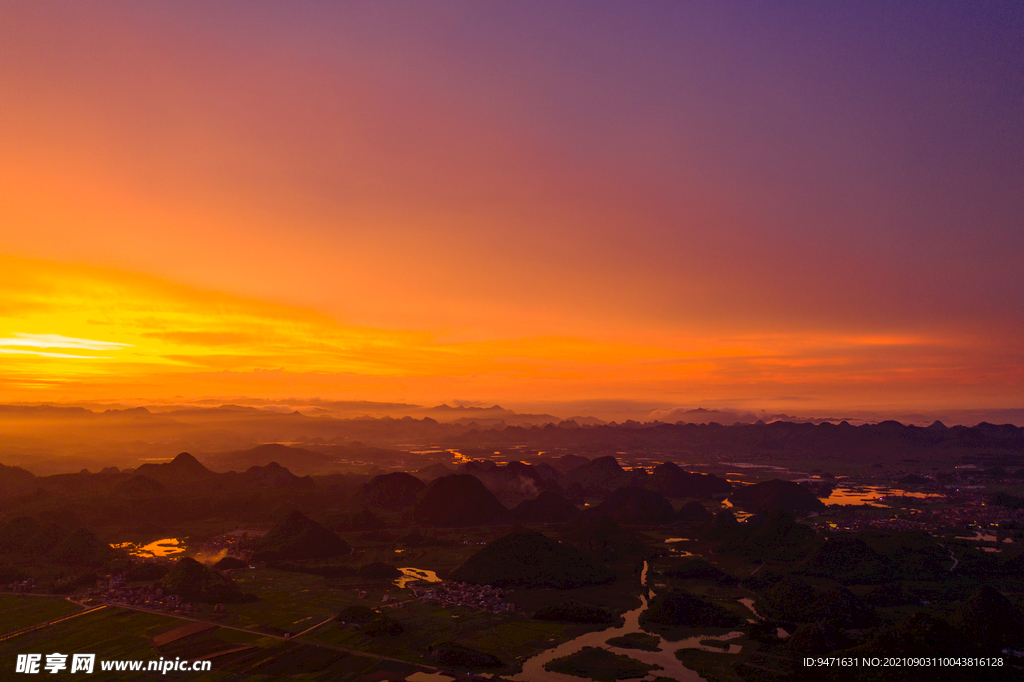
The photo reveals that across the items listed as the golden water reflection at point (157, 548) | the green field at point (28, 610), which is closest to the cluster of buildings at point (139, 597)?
the green field at point (28, 610)

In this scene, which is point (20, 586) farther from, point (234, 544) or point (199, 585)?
point (234, 544)

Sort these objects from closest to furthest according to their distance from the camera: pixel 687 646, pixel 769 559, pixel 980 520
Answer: pixel 687 646 < pixel 769 559 < pixel 980 520

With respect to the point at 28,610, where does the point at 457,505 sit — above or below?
Answer: above

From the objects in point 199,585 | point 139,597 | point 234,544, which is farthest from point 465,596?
point 234,544

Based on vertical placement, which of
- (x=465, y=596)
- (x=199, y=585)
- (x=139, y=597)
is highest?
(x=199, y=585)

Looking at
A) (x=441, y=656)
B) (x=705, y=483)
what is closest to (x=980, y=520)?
(x=705, y=483)

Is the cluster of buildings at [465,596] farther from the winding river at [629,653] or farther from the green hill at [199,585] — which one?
the green hill at [199,585]

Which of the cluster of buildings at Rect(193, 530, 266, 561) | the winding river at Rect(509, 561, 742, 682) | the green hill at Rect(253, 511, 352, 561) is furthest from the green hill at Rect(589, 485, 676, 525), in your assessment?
the cluster of buildings at Rect(193, 530, 266, 561)

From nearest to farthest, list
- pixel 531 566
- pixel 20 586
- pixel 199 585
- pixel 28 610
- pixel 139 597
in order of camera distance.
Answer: pixel 28 610 < pixel 139 597 < pixel 199 585 < pixel 20 586 < pixel 531 566

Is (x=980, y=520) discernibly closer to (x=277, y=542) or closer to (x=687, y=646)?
(x=687, y=646)
